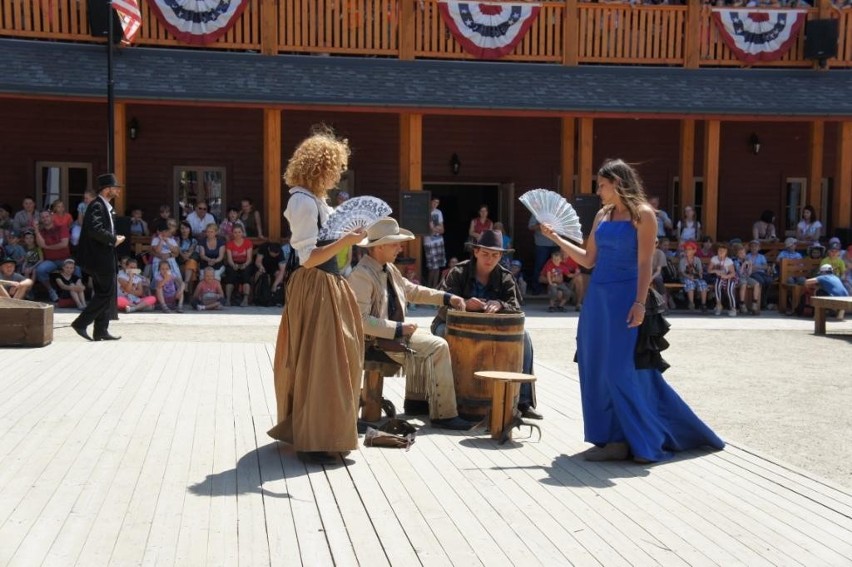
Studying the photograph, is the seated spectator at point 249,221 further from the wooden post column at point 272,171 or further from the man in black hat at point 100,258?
the man in black hat at point 100,258

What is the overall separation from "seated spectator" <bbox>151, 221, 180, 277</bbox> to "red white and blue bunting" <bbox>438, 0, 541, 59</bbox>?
232 inches

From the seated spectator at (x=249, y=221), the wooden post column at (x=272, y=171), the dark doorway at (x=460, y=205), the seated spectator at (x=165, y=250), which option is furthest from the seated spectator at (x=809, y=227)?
the seated spectator at (x=165, y=250)

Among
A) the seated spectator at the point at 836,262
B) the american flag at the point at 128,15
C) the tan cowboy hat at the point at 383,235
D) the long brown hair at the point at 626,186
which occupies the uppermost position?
the american flag at the point at 128,15

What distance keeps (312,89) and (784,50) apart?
8286 millimetres

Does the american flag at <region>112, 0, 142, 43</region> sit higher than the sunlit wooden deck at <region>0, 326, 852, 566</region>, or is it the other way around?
the american flag at <region>112, 0, 142, 43</region>

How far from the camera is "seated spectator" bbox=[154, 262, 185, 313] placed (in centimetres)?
1409

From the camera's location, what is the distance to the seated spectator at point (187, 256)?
1468 cm

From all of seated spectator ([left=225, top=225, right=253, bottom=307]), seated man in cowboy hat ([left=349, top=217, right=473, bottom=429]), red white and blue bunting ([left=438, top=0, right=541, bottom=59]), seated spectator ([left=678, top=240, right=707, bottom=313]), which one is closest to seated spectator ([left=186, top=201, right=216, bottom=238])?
seated spectator ([left=225, top=225, right=253, bottom=307])

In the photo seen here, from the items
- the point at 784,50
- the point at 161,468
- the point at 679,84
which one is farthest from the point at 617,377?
the point at 784,50

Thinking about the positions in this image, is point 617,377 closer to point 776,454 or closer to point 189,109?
point 776,454

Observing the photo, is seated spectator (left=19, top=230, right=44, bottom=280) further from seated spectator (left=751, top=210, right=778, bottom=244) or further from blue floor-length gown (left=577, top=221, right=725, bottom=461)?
seated spectator (left=751, top=210, right=778, bottom=244)

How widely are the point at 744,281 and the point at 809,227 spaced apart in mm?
2557

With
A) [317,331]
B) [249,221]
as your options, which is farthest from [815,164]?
[317,331]

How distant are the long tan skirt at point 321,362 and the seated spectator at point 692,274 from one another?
1117 cm
